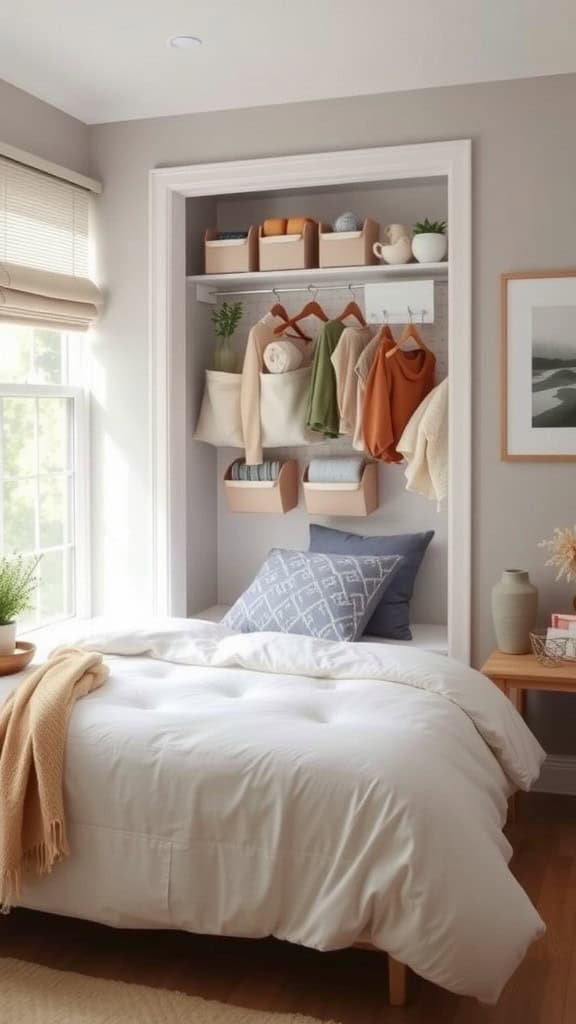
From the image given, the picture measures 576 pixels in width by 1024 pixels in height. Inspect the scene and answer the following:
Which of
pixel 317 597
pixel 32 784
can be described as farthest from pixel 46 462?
pixel 32 784

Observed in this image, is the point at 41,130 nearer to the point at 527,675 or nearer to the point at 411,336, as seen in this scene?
the point at 411,336

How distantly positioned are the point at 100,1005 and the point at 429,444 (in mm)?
2337

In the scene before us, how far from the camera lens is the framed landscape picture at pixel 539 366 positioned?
3996 mm

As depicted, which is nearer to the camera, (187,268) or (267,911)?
(267,911)

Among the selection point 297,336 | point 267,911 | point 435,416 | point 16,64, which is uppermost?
point 16,64

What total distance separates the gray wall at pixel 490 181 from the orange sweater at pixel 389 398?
318mm

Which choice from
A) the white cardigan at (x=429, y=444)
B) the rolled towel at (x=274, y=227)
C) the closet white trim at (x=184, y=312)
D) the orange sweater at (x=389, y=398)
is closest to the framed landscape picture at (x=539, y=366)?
the closet white trim at (x=184, y=312)

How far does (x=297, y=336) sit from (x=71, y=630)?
1520 mm

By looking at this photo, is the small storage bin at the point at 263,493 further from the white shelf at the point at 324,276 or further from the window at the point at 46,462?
the white shelf at the point at 324,276

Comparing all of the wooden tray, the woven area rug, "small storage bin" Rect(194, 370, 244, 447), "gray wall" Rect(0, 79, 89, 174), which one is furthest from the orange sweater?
the woven area rug

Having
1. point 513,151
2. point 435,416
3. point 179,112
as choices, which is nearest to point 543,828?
point 435,416

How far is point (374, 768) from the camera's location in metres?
2.57

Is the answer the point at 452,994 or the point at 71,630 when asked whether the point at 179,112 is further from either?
the point at 452,994

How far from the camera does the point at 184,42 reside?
12.2 ft
